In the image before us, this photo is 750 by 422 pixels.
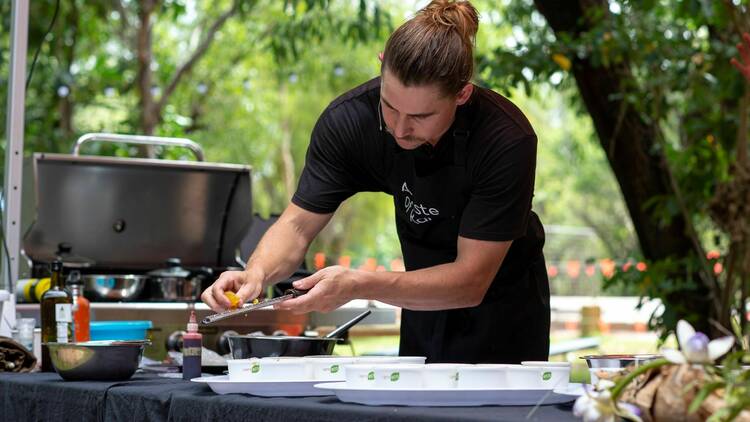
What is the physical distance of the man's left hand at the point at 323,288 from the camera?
6.17 ft

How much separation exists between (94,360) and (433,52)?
2.90 feet

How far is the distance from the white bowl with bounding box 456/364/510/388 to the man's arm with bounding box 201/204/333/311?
745mm

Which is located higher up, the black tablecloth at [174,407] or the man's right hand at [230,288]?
the man's right hand at [230,288]

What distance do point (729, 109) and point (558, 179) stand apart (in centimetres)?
2264

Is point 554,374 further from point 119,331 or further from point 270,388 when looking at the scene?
point 119,331

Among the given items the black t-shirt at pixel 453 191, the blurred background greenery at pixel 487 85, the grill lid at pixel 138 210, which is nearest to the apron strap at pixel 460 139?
the black t-shirt at pixel 453 191

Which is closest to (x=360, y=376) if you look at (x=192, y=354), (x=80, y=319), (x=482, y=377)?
(x=482, y=377)

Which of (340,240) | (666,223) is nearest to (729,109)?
(666,223)

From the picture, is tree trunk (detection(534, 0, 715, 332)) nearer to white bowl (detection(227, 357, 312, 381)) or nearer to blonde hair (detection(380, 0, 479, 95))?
blonde hair (detection(380, 0, 479, 95))

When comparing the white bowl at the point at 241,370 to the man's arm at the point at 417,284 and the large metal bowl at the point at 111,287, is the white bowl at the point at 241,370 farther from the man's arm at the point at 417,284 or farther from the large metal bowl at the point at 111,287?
the large metal bowl at the point at 111,287

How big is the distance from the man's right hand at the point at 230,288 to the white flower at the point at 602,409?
3.11 feet

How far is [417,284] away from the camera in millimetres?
2035

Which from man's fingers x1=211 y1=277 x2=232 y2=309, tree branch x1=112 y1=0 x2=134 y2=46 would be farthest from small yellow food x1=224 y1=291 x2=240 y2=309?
tree branch x1=112 y1=0 x2=134 y2=46

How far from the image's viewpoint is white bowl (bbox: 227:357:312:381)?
1.67m
